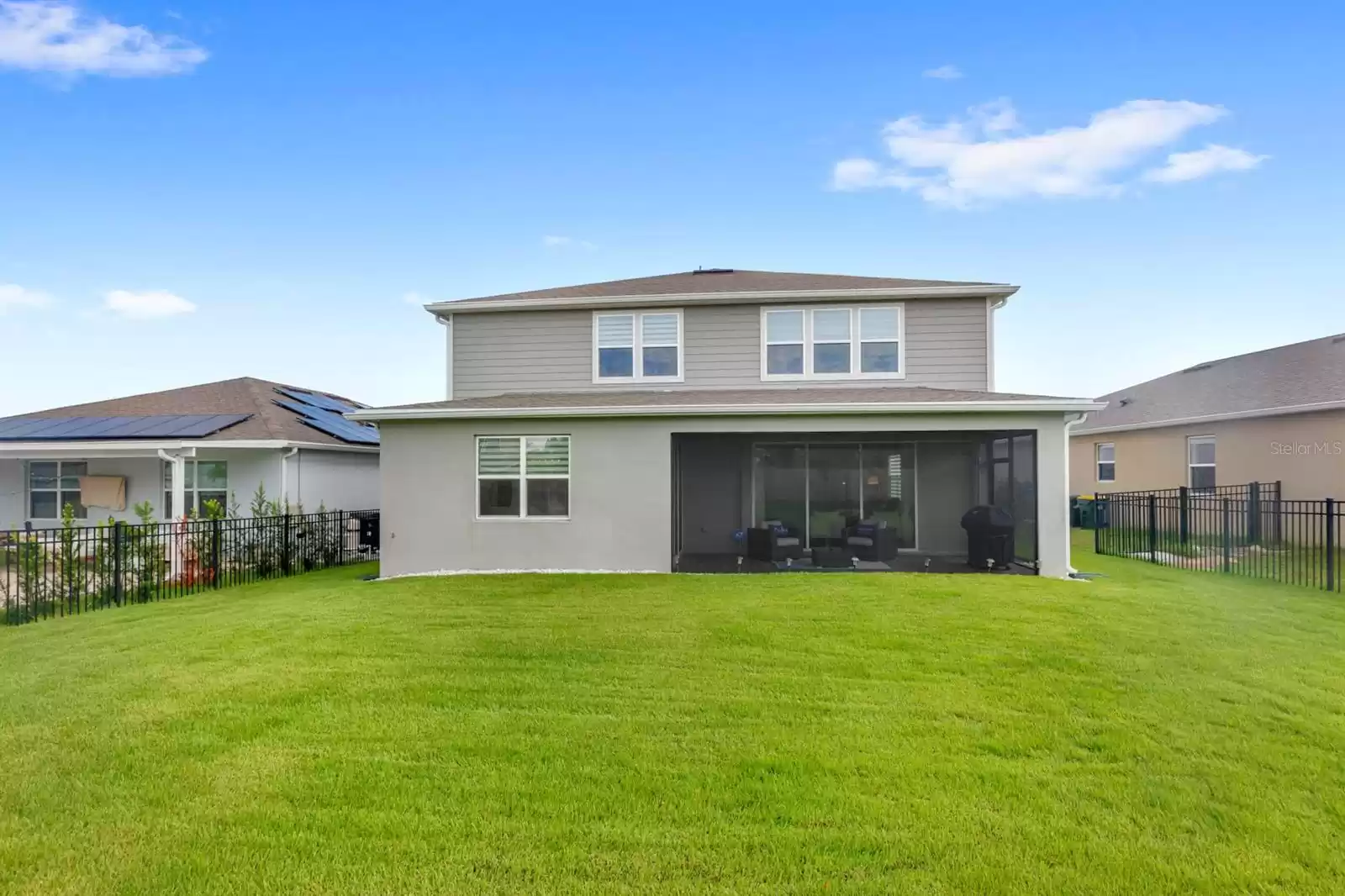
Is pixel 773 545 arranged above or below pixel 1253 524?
below

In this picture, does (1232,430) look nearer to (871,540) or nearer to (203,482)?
(871,540)

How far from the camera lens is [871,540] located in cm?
1352

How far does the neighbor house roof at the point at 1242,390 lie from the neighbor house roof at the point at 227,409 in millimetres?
22641

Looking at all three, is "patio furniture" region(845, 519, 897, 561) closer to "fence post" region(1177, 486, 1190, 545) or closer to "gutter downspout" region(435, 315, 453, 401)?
"fence post" region(1177, 486, 1190, 545)

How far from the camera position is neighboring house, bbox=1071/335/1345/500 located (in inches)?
625

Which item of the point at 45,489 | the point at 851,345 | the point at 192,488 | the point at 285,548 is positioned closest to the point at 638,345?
the point at 851,345

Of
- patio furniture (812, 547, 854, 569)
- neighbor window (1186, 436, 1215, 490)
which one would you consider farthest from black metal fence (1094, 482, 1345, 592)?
patio furniture (812, 547, 854, 569)

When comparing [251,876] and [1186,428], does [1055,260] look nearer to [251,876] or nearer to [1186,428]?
[1186,428]

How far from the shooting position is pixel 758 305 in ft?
45.2

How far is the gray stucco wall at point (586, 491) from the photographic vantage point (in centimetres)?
1107

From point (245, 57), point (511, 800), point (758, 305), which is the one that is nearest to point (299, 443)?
point (245, 57)

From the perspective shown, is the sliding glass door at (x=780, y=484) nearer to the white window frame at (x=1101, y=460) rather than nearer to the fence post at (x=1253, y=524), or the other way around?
the fence post at (x=1253, y=524)

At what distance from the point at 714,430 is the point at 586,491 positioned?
2.38 m

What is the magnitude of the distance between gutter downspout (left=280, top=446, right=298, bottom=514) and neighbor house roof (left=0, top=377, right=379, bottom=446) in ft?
1.21
